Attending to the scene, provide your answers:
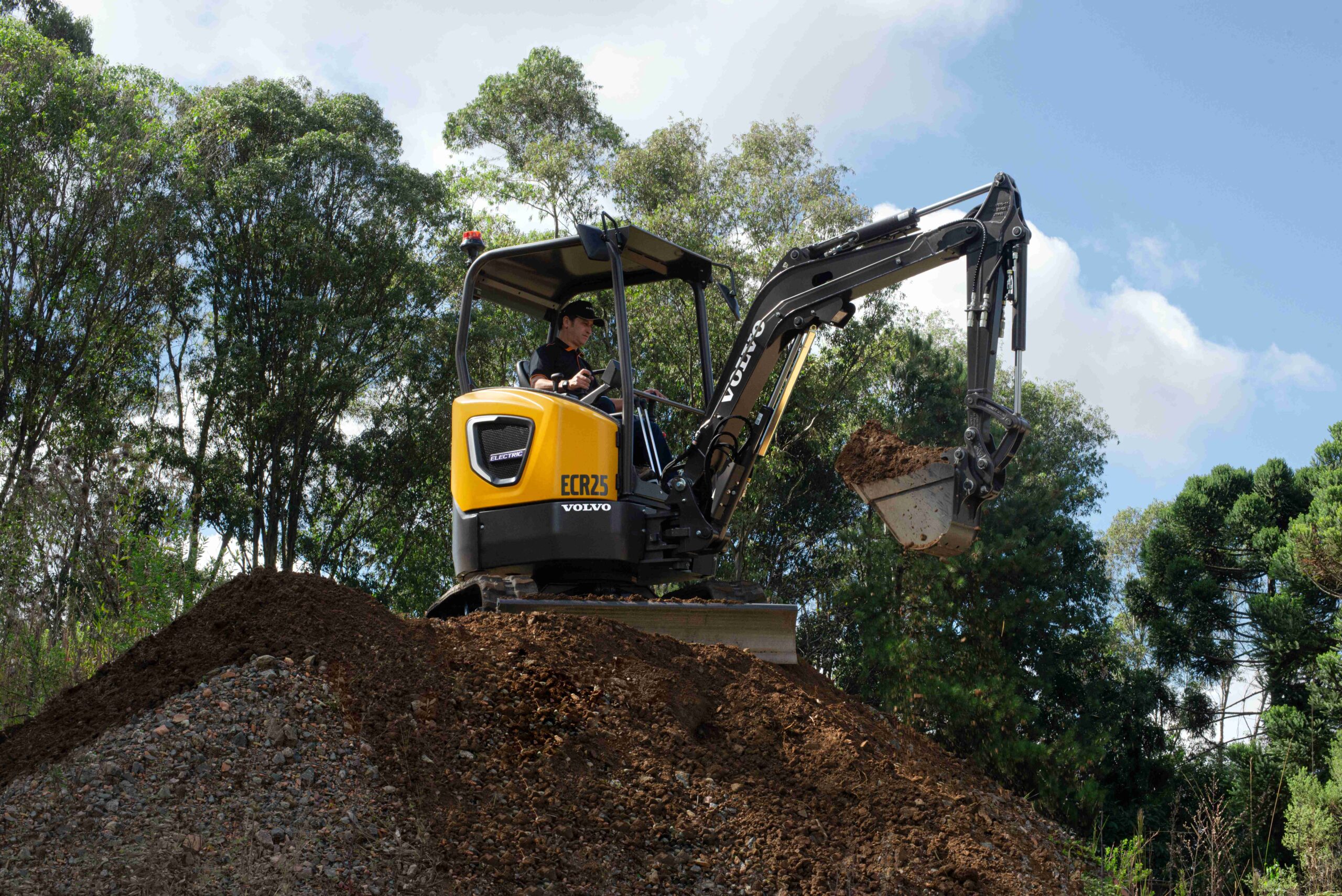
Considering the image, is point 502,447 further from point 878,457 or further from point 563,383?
point 878,457

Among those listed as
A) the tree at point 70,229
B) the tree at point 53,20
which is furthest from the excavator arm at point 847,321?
the tree at point 53,20

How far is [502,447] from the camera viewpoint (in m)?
7.66

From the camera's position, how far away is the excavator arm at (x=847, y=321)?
6891 millimetres

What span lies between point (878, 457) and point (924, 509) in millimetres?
450

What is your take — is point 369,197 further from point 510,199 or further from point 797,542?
point 797,542

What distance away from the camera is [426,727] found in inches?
200

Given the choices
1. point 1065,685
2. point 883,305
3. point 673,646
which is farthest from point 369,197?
point 673,646

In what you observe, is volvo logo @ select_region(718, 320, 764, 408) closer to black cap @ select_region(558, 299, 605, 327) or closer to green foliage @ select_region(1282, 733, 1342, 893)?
black cap @ select_region(558, 299, 605, 327)

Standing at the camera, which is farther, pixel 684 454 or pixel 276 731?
pixel 684 454

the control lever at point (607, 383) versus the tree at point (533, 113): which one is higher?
the tree at point (533, 113)

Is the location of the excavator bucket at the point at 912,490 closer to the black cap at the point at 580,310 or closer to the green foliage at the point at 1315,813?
the black cap at the point at 580,310

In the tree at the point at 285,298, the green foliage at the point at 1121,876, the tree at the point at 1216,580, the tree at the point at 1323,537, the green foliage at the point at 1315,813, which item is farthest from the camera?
the tree at the point at 285,298

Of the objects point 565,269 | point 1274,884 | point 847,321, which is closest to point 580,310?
point 565,269

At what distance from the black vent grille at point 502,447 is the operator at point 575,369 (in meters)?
0.34
